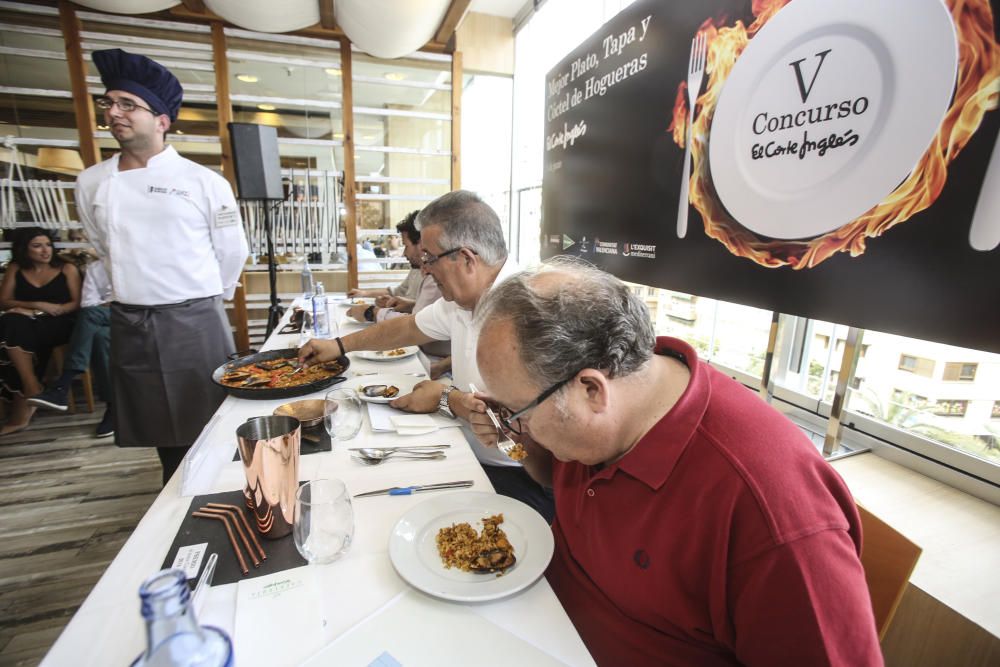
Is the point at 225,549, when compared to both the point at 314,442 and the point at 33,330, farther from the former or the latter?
the point at 33,330

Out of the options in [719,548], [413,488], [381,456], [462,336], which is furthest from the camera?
[462,336]

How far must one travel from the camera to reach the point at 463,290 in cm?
170

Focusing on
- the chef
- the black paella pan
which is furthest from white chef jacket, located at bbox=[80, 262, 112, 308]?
the black paella pan

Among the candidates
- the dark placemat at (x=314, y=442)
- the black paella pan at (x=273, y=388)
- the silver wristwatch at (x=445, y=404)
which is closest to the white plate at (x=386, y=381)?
the black paella pan at (x=273, y=388)

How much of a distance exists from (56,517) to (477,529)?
106 inches

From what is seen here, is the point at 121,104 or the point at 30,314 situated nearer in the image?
the point at 121,104

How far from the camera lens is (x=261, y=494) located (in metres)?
0.87

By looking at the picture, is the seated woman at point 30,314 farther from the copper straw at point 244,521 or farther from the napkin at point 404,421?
the copper straw at point 244,521

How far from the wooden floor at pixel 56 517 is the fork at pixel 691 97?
9.07 ft

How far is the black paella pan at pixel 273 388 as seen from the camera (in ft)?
4.87

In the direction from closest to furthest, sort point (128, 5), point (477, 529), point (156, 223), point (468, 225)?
point (477, 529)
point (468, 225)
point (156, 223)
point (128, 5)

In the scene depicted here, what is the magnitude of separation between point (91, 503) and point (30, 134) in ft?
11.1

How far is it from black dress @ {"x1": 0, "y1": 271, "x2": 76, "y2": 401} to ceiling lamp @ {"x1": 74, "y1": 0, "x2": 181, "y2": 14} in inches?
79.9

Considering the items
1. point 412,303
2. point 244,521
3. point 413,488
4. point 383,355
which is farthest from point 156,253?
point 413,488
